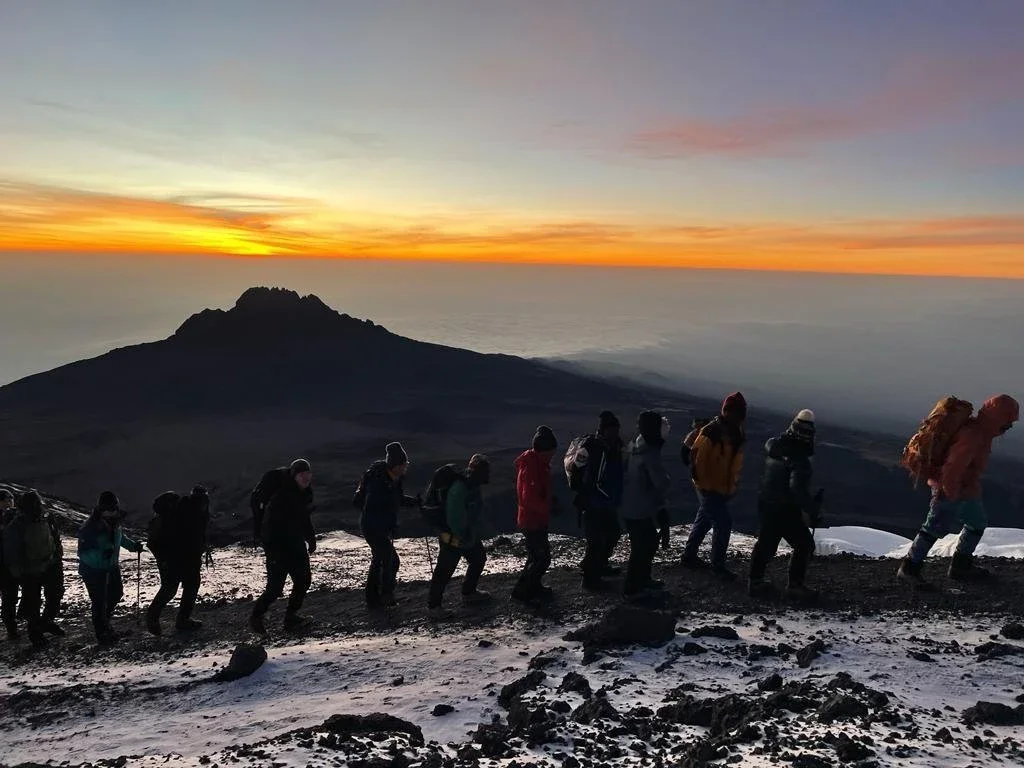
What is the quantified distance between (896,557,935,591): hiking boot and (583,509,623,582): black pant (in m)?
3.51

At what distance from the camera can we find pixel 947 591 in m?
8.54

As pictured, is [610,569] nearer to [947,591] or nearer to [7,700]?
[947,591]

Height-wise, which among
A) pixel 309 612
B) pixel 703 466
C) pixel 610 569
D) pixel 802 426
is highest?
pixel 802 426

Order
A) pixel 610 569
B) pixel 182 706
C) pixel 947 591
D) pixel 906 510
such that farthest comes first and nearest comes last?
pixel 906 510 < pixel 610 569 < pixel 947 591 < pixel 182 706

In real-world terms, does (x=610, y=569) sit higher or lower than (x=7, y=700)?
higher

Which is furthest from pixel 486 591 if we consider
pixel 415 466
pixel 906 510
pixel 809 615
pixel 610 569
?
pixel 906 510

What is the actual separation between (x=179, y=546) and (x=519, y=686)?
4903 millimetres

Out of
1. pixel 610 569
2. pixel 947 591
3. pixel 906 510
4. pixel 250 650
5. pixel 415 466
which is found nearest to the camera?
pixel 250 650

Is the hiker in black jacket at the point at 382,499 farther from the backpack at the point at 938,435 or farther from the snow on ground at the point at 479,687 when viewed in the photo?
the backpack at the point at 938,435

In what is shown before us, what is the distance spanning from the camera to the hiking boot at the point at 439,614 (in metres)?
8.66

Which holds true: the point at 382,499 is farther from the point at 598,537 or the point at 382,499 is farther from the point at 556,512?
the point at 598,537

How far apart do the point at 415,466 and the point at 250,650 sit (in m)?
33.6

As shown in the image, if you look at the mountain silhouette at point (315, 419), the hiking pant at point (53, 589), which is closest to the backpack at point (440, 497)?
the hiking pant at point (53, 589)

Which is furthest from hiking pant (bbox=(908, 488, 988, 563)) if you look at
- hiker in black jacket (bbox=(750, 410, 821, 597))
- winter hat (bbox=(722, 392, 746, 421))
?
winter hat (bbox=(722, 392, 746, 421))
